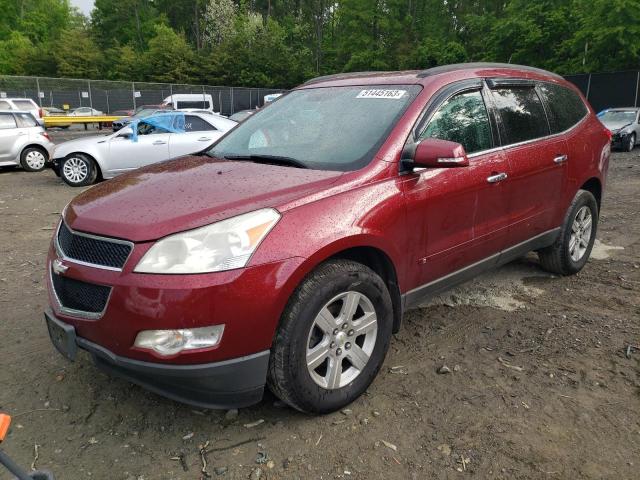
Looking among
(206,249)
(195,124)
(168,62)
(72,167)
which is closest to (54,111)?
(168,62)

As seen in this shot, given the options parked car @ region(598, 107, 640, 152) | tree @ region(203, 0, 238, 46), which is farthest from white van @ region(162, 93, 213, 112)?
tree @ region(203, 0, 238, 46)

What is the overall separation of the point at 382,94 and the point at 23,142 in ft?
39.4

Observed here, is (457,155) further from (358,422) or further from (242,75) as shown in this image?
(242,75)

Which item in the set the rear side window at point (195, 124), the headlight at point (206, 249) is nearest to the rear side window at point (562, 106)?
the headlight at point (206, 249)

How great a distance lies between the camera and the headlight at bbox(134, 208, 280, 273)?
2201mm

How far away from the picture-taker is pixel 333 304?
2617 mm

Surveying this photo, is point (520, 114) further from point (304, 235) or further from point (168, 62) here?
point (168, 62)

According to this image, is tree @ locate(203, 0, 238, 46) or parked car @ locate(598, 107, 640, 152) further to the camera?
tree @ locate(203, 0, 238, 46)

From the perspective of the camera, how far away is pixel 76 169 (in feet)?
34.0

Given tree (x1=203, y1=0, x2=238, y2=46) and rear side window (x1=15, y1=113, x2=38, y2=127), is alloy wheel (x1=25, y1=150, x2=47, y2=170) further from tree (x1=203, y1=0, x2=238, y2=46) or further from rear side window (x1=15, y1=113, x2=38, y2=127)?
tree (x1=203, y1=0, x2=238, y2=46)

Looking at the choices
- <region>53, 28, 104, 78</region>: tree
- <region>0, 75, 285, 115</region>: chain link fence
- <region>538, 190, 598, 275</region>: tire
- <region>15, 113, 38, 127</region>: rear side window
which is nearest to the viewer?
<region>538, 190, 598, 275</region>: tire

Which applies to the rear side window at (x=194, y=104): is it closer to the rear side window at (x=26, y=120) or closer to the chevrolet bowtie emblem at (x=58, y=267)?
the rear side window at (x=26, y=120)

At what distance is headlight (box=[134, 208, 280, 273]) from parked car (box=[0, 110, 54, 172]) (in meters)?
12.0

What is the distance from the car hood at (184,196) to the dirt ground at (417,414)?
103cm
